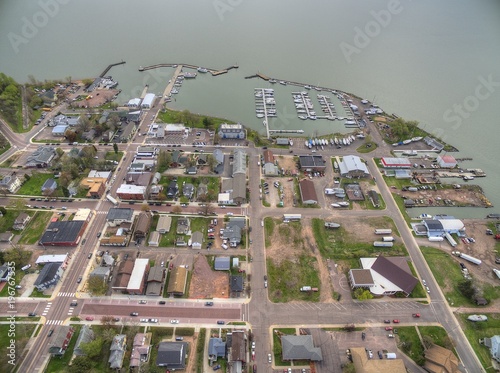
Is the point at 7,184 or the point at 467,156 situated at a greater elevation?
the point at 467,156

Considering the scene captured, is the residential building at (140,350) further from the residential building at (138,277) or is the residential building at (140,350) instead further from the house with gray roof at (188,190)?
the house with gray roof at (188,190)

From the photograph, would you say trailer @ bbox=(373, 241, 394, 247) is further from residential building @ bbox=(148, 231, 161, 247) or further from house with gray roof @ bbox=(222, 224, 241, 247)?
residential building @ bbox=(148, 231, 161, 247)

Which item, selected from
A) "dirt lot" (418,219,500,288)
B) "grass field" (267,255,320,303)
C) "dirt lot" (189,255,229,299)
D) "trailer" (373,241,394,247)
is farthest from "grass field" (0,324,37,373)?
"dirt lot" (418,219,500,288)

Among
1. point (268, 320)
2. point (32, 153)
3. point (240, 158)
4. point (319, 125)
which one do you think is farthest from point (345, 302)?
point (32, 153)

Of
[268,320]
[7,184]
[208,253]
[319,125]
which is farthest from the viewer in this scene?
[319,125]

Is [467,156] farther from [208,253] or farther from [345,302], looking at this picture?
[208,253]

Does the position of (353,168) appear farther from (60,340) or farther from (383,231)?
(60,340)

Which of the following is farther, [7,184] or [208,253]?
[7,184]
